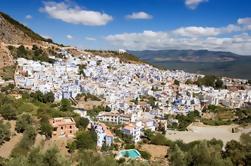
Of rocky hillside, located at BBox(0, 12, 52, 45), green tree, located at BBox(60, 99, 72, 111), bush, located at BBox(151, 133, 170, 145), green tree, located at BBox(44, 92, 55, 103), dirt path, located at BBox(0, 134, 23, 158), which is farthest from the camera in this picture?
rocky hillside, located at BBox(0, 12, 52, 45)

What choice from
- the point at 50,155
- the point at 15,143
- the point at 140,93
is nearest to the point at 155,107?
the point at 140,93

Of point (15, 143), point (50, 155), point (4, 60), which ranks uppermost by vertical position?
point (4, 60)

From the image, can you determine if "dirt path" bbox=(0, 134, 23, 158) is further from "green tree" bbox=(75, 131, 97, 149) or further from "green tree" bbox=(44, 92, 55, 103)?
"green tree" bbox=(44, 92, 55, 103)

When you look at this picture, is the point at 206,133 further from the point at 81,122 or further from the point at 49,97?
the point at 49,97

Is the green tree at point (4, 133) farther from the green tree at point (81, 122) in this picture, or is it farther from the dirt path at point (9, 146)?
the green tree at point (81, 122)

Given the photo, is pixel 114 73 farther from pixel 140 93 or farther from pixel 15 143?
pixel 15 143

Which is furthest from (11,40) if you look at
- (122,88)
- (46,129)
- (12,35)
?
(46,129)

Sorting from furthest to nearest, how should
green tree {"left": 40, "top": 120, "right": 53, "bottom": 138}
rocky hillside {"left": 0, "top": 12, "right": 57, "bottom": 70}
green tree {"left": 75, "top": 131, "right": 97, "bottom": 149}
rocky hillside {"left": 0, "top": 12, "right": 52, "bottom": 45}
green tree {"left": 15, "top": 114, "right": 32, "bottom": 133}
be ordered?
rocky hillside {"left": 0, "top": 12, "right": 52, "bottom": 45}
rocky hillside {"left": 0, "top": 12, "right": 57, "bottom": 70}
green tree {"left": 40, "top": 120, "right": 53, "bottom": 138}
green tree {"left": 15, "top": 114, "right": 32, "bottom": 133}
green tree {"left": 75, "top": 131, "right": 97, "bottom": 149}

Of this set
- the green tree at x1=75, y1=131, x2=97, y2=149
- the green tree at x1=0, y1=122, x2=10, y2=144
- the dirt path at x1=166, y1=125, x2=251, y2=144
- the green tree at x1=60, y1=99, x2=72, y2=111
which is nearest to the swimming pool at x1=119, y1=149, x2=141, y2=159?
the green tree at x1=75, y1=131, x2=97, y2=149

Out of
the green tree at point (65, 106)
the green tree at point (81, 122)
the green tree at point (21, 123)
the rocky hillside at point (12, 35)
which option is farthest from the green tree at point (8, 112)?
the rocky hillside at point (12, 35)
